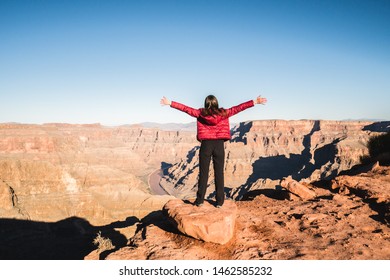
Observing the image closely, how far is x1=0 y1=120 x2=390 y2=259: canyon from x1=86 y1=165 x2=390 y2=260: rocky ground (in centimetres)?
3

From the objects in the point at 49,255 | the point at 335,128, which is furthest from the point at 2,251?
the point at 335,128

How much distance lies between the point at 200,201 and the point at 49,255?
99.4 feet

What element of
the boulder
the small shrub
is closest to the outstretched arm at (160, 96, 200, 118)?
the small shrub

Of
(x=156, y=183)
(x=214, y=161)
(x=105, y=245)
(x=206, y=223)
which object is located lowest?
(x=156, y=183)

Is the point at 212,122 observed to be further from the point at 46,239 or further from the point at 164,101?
the point at 46,239

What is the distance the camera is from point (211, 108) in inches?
188

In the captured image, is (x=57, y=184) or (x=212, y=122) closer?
(x=212, y=122)

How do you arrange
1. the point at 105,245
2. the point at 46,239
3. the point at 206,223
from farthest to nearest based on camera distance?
the point at 46,239, the point at 105,245, the point at 206,223

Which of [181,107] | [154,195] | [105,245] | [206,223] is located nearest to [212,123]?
[181,107]

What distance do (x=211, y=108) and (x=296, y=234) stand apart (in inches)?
113

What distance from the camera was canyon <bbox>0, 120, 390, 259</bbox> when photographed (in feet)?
16.3

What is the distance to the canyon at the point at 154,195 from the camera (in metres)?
4.96
